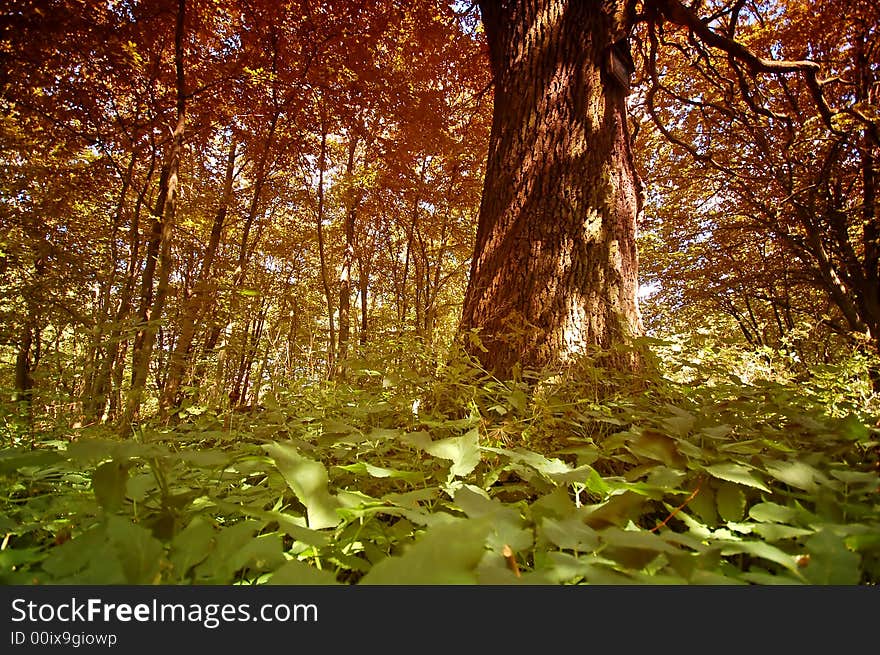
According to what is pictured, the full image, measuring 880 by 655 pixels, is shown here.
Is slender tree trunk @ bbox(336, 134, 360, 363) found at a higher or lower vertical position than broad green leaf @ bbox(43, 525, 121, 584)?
higher

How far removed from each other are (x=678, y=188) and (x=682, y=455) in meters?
9.17

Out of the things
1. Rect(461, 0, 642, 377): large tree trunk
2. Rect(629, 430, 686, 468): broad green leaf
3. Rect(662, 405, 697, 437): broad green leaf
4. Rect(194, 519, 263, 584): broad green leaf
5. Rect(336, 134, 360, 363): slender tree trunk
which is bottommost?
Rect(194, 519, 263, 584): broad green leaf

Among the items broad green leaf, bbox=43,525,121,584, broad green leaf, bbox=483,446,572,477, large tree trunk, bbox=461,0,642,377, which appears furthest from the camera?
large tree trunk, bbox=461,0,642,377

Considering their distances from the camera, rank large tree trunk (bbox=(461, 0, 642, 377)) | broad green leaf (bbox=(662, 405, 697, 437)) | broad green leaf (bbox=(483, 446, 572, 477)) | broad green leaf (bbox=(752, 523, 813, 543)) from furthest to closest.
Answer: large tree trunk (bbox=(461, 0, 642, 377))
broad green leaf (bbox=(662, 405, 697, 437))
broad green leaf (bbox=(483, 446, 572, 477))
broad green leaf (bbox=(752, 523, 813, 543))

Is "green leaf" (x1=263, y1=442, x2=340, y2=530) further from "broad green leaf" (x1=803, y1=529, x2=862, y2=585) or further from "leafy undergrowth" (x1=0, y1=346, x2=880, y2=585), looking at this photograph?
"broad green leaf" (x1=803, y1=529, x2=862, y2=585)

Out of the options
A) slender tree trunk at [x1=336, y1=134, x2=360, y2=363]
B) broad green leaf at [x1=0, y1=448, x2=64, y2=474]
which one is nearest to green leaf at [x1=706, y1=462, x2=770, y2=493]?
broad green leaf at [x1=0, y1=448, x2=64, y2=474]

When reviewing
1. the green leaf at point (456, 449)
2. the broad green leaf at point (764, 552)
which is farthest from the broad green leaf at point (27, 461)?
the broad green leaf at point (764, 552)

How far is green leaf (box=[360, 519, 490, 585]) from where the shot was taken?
0.44 meters

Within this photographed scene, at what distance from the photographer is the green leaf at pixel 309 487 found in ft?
2.39

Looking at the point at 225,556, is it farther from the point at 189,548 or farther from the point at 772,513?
the point at 772,513

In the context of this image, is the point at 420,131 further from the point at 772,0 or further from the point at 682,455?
the point at 682,455

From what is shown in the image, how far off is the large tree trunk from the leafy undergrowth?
55cm

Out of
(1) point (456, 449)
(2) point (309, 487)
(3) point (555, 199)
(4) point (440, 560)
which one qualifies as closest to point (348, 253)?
(3) point (555, 199)
